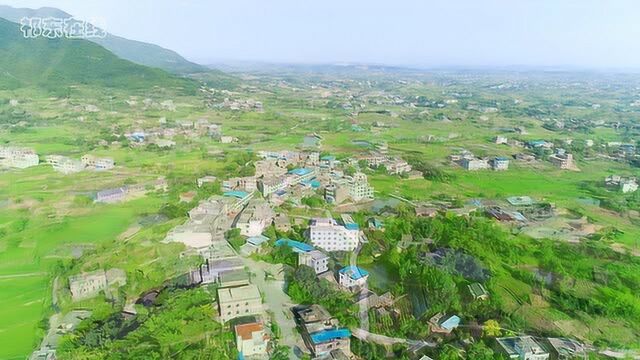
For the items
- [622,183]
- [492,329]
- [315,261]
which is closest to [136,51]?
[315,261]

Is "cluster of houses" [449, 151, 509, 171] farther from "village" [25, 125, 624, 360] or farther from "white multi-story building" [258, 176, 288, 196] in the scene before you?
"white multi-story building" [258, 176, 288, 196]

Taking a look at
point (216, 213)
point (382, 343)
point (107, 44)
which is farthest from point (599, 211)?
point (107, 44)

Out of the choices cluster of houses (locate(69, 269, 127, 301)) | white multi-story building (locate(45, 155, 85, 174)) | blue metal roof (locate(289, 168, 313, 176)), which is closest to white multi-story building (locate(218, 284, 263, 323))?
cluster of houses (locate(69, 269, 127, 301))

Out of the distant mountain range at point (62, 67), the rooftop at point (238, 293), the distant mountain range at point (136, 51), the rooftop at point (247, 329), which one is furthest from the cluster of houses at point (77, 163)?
the distant mountain range at point (136, 51)

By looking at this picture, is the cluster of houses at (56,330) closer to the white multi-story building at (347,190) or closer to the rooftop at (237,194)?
the rooftop at (237,194)

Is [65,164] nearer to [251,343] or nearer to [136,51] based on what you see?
[251,343]

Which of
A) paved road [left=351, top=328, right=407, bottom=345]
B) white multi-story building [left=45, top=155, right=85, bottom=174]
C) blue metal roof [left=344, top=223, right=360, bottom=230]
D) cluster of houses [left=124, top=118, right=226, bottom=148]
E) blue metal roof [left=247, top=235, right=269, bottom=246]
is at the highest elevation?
cluster of houses [left=124, top=118, right=226, bottom=148]

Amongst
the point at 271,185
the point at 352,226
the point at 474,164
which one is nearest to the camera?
the point at 352,226
